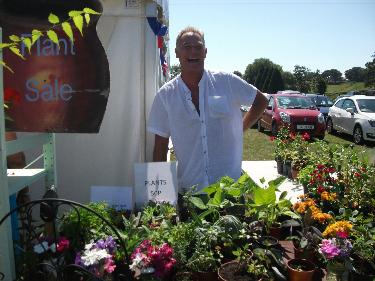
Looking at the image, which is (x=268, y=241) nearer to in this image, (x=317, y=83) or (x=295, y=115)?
(x=295, y=115)

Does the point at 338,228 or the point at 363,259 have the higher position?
the point at 338,228

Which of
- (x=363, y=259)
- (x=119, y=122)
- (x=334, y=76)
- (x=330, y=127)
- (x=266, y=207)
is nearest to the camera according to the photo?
(x=363, y=259)

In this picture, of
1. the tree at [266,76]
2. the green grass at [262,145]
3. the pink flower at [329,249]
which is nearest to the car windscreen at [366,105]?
the green grass at [262,145]

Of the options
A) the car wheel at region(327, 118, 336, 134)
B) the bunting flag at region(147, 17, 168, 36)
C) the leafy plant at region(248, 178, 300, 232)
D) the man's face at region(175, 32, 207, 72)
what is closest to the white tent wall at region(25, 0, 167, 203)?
the bunting flag at region(147, 17, 168, 36)

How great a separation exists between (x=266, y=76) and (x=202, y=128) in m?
57.7

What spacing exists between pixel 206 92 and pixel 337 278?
1.47 metres

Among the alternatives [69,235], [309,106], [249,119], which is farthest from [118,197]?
[309,106]

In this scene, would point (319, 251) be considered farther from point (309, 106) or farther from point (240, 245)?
point (309, 106)

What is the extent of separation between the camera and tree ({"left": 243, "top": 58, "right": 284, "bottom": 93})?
57438 millimetres

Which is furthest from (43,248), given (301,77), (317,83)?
(301,77)

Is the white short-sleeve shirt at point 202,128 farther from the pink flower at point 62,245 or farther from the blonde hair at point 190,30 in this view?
the pink flower at point 62,245

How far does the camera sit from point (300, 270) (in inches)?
59.7

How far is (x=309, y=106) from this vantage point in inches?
494

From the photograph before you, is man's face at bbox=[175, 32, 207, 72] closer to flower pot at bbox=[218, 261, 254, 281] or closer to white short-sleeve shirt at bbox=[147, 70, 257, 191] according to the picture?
white short-sleeve shirt at bbox=[147, 70, 257, 191]
